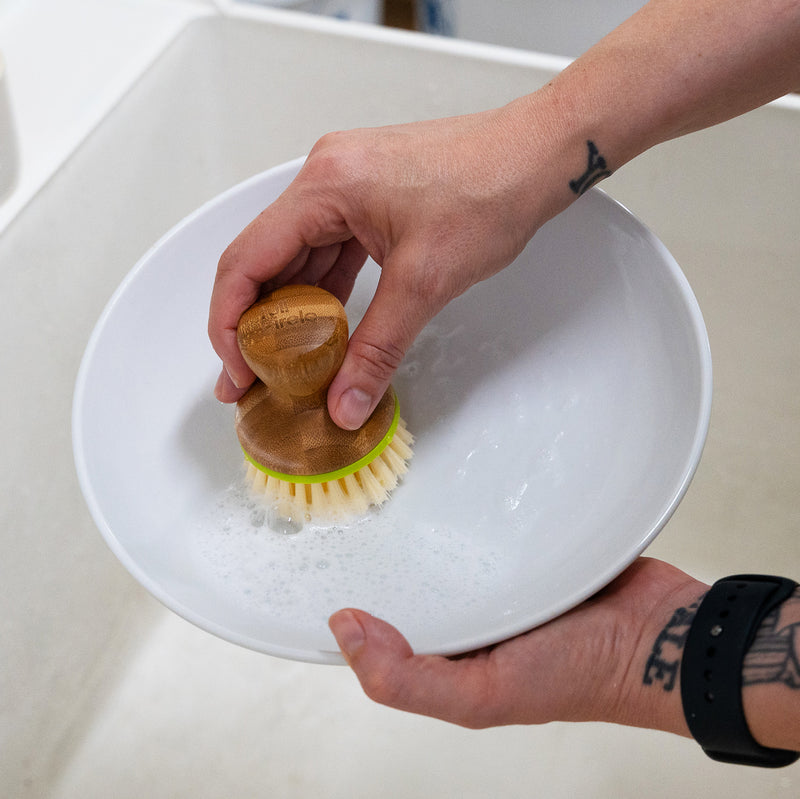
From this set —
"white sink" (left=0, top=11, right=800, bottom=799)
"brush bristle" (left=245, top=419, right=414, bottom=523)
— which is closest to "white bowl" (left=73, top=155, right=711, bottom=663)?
"brush bristle" (left=245, top=419, right=414, bottom=523)

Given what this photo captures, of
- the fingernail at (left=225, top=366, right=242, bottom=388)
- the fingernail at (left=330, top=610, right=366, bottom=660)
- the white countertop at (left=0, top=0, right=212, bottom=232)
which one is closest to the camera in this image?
the fingernail at (left=330, top=610, right=366, bottom=660)

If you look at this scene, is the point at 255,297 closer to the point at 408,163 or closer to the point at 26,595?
the point at 408,163

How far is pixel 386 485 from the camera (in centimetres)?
56

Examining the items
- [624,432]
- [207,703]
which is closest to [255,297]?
[624,432]

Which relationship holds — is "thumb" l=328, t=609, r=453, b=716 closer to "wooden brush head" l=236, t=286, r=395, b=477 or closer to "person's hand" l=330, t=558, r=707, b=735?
"person's hand" l=330, t=558, r=707, b=735

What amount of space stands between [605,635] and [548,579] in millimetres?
68

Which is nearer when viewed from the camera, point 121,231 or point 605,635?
point 605,635

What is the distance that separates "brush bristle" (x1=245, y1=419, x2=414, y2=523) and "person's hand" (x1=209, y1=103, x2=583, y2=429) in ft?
0.18

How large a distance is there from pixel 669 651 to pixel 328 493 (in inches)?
8.4

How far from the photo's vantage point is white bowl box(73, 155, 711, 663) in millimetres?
458

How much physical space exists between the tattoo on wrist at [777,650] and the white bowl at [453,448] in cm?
10

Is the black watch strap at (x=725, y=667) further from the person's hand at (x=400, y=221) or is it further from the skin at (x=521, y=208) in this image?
the person's hand at (x=400, y=221)

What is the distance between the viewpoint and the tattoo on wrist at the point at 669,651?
49 cm

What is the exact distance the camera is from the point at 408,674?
0.43 meters
